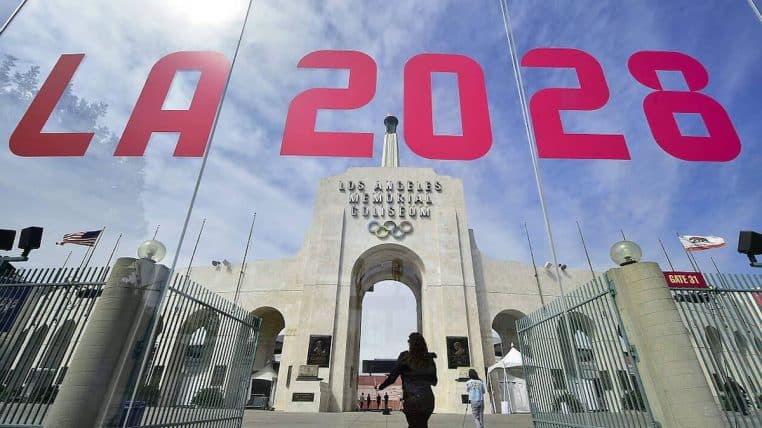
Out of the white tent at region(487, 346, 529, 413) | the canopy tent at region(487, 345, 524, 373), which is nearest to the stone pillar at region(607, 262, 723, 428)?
the white tent at region(487, 346, 529, 413)

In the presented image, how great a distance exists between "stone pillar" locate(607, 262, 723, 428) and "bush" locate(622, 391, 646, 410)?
0.54 feet

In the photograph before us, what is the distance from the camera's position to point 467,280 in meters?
23.3

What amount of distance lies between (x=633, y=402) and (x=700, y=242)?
71.1ft

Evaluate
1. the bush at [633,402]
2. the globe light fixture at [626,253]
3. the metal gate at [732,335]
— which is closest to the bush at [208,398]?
the bush at [633,402]

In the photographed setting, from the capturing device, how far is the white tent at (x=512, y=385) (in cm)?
2072

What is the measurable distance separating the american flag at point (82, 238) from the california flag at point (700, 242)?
32397 millimetres

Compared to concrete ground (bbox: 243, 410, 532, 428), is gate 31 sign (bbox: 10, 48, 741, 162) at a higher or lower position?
higher

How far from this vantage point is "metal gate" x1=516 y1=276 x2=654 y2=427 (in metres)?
6.60

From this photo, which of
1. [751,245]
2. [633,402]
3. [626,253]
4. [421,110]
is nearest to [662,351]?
[633,402]

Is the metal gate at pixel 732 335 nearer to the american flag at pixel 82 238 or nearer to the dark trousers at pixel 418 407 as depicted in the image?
the dark trousers at pixel 418 407

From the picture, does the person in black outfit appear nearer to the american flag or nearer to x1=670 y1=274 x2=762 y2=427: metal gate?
x1=670 y1=274 x2=762 y2=427: metal gate

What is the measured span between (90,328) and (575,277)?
2937cm

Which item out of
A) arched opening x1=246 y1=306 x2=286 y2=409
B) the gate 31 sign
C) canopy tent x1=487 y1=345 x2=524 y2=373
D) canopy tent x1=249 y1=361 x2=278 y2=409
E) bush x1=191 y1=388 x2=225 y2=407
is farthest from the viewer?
arched opening x1=246 y1=306 x2=286 y2=409

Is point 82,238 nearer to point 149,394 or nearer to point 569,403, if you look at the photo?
point 149,394
